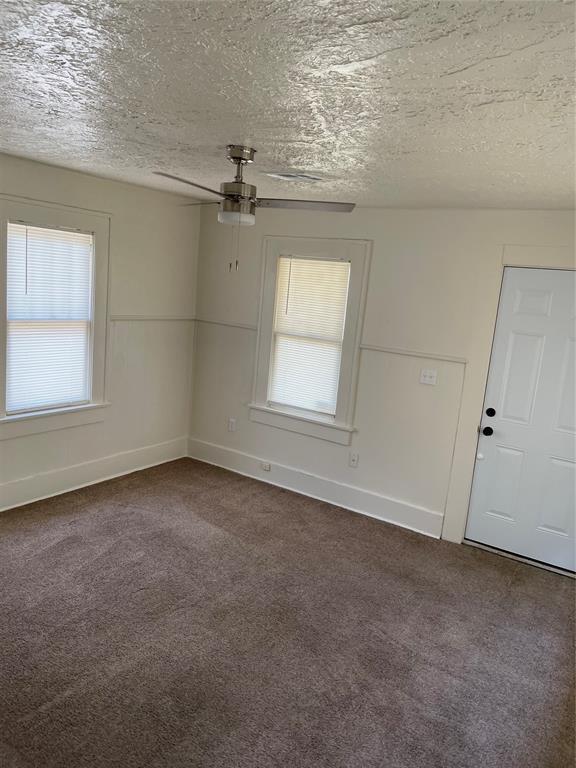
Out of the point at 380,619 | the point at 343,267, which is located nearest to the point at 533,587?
the point at 380,619

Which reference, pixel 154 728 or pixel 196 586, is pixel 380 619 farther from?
pixel 154 728

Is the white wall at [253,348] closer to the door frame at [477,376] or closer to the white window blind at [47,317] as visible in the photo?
the door frame at [477,376]

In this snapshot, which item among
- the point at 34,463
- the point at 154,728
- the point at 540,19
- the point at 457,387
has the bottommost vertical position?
the point at 154,728

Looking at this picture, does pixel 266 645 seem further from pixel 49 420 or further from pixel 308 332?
pixel 308 332

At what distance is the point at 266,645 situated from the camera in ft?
8.89

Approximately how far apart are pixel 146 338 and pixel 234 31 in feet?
11.7

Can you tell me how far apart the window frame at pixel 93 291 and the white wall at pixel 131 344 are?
6 centimetres

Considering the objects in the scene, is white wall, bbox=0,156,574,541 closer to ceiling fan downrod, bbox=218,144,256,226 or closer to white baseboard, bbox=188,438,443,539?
white baseboard, bbox=188,438,443,539

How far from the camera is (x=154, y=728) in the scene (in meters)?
2.16

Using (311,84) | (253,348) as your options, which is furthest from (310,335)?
(311,84)

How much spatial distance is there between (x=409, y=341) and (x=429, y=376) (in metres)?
0.30

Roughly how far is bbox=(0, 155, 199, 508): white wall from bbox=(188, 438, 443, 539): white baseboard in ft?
1.34

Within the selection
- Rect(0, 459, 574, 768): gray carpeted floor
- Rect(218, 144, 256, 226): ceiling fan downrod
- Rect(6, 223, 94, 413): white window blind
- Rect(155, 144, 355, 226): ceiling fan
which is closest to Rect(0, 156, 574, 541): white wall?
Rect(6, 223, 94, 413): white window blind

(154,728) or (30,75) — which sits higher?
(30,75)
